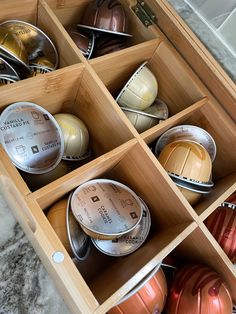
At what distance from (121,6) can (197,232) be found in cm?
71

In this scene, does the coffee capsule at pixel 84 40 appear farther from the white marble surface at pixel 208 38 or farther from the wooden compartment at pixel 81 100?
the white marble surface at pixel 208 38

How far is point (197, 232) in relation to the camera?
0.82 meters

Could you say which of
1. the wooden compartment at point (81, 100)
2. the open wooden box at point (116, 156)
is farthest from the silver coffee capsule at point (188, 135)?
the wooden compartment at point (81, 100)

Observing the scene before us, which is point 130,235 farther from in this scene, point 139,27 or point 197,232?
point 139,27

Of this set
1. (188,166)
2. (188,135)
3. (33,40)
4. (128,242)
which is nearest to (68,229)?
(128,242)

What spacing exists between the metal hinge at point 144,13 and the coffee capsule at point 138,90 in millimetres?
130

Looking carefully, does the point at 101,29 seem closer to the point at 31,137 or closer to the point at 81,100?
the point at 81,100

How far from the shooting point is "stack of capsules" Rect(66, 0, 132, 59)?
988 millimetres

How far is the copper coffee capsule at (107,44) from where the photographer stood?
102 cm

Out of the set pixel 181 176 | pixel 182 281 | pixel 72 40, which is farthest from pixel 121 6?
pixel 182 281

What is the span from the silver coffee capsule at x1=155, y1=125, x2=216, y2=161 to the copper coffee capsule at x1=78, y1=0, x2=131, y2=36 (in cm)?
33

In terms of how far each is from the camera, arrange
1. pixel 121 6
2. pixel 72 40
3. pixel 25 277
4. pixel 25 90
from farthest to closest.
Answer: pixel 121 6 < pixel 72 40 < pixel 25 90 < pixel 25 277

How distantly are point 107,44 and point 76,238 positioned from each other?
0.59 meters

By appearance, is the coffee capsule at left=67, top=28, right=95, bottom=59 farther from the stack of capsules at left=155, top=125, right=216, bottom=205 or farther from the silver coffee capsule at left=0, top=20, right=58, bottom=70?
the stack of capsules at left=155, top=125, right=216, bottom=205
